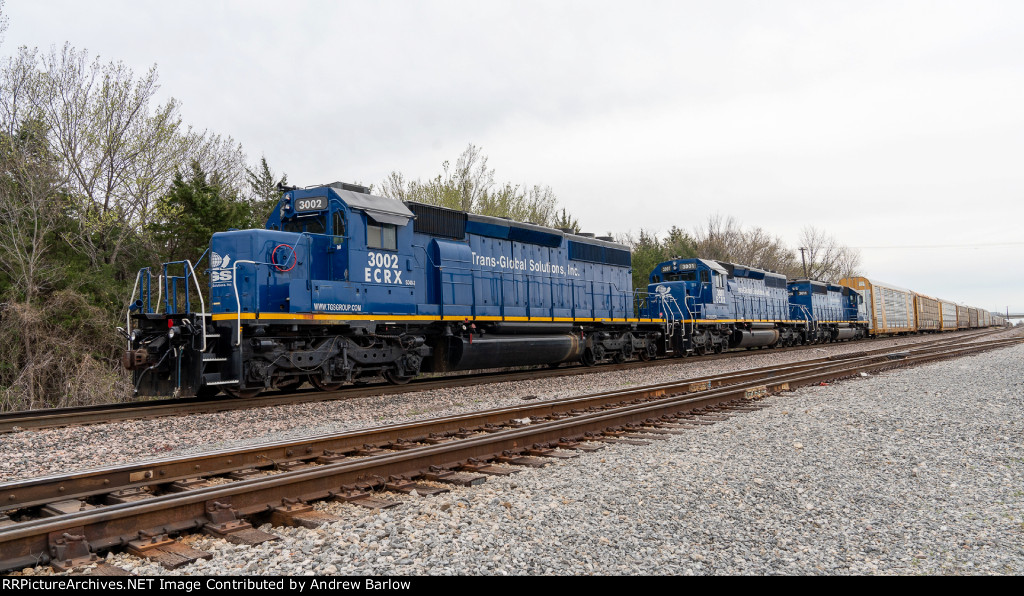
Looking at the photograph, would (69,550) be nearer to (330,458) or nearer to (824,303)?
(330,458)

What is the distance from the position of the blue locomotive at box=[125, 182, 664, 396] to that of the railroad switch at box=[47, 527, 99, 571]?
5.52 metres

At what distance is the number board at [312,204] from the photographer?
10.4 metres

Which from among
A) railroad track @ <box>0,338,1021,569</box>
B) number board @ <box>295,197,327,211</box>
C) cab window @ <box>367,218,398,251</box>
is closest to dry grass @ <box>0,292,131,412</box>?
number board @ <box>295,197,327,211</box>

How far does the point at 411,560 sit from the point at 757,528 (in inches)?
81.8

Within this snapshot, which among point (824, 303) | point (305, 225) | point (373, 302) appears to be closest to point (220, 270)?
point (305, 225)

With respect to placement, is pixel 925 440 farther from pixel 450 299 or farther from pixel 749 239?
pixel 749 239

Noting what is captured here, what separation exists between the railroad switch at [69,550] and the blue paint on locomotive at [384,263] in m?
5.87

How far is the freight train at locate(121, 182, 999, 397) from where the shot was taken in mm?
9008

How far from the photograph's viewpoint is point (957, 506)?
423cm

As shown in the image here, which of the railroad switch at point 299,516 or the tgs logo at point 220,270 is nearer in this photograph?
the railroad switch at point 299,516

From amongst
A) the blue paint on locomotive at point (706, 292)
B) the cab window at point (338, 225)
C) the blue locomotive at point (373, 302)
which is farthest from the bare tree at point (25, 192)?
the blue paint on locomotive at point (706, 292)

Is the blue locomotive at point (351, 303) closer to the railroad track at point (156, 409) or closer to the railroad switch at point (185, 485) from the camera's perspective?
the railroad track at point (156, 409)

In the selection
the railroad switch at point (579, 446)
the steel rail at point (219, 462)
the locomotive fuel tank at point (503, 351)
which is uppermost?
the locomotive fuel tank at point (503, 351)

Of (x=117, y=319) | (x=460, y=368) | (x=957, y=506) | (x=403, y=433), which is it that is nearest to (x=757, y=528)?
(x=957, y=506)
